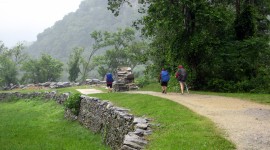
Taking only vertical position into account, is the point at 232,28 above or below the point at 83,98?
above

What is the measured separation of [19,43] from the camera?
84812 mm

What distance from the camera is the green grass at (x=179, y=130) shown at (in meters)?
9.66

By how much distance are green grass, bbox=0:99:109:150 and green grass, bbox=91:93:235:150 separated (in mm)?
3756

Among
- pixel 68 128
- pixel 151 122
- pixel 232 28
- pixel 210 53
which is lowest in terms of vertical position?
pixel 68 128

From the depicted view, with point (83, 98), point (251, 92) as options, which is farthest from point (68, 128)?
point (251, 92)

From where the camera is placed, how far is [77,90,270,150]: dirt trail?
9750 millimetres

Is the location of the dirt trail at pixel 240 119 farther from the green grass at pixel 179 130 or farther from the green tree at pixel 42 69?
the green tree at pixel 42 69

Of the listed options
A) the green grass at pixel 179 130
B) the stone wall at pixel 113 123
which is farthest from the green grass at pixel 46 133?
the green grass at pixel 179 130

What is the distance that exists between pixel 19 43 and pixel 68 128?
68843 mm

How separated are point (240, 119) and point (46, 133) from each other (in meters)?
13.3

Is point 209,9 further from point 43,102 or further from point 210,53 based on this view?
point 43,102

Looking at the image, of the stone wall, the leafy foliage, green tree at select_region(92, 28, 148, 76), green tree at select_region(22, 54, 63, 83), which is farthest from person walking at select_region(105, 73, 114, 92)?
green tree at select_region(22, 54, 63, 83)

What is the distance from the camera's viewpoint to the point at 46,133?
20.9m

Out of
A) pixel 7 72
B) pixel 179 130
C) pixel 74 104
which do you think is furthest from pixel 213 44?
pixel 7 72
